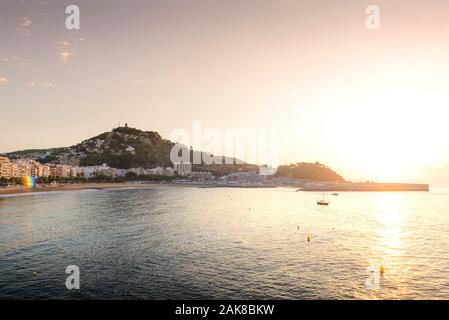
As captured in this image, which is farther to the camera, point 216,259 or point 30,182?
point 30,182

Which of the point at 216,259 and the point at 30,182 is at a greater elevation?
the point at 30,182

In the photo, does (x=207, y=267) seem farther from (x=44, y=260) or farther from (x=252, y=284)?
(x=44, y=260)

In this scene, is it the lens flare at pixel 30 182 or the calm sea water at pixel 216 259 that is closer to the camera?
the calm sea water at pixel 216 259

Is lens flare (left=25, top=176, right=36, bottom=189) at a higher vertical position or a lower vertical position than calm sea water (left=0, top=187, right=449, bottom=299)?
higher

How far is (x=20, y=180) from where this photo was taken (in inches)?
6816

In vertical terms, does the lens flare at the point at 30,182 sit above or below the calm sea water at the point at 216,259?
above

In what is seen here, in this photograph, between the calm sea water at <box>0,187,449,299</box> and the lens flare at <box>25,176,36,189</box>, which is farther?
the lens flare at <box>25,176,36,189</box>
